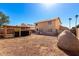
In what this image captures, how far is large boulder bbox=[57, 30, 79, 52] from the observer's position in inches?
139

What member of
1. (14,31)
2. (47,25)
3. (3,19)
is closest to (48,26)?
(47,25)

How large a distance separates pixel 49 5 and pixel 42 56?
1084 mm

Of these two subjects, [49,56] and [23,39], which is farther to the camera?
[23,39]

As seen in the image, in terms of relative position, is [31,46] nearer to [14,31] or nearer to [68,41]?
[14,31]

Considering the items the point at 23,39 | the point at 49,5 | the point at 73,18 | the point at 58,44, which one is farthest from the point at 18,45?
the point at 73,18

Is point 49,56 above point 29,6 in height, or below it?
below

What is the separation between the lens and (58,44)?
3.61 m

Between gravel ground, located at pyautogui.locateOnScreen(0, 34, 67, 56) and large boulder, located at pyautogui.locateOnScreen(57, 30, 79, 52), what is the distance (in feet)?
0.38

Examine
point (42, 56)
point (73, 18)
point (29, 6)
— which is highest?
point (29, 6)

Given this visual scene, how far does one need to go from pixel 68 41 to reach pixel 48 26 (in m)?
0.55

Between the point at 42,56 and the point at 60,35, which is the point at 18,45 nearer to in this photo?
the point at 42,56

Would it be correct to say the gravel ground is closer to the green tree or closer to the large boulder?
the large boulder

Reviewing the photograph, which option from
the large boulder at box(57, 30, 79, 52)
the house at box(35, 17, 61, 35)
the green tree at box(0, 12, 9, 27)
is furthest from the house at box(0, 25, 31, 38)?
the large boulder at box(57, 30, 79, 52)

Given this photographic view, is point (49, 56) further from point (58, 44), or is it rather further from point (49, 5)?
point (49, 5)
